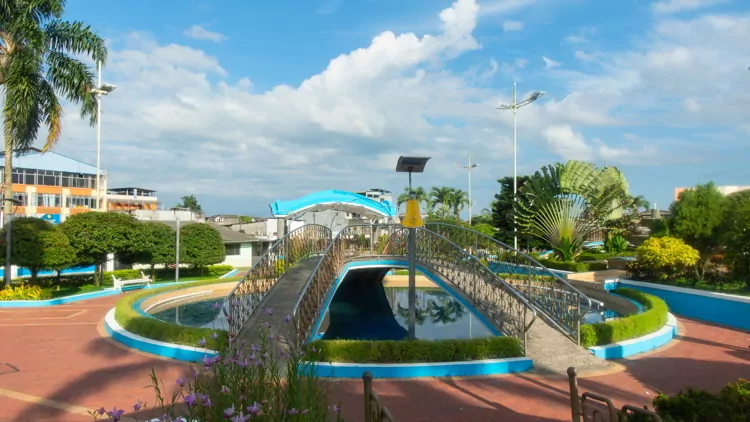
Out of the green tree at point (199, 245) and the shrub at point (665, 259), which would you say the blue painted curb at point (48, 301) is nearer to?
the green tree at point (199, 245)

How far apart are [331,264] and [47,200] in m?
48.3

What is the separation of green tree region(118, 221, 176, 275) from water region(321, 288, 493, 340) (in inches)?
425

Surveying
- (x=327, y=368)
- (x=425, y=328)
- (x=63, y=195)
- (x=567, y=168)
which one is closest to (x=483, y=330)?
(x=425, y=328)

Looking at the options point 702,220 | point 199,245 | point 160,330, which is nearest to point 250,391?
point 160,330

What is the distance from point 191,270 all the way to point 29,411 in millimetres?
23529

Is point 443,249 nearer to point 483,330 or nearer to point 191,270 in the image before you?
point 483,330

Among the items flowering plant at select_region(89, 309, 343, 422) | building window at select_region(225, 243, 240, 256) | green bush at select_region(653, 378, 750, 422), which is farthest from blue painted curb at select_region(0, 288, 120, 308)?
green bush at select_region(653, 378, 750, 422)

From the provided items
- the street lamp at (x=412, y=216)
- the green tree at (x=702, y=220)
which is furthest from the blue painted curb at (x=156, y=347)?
the green tree at (x=702, y=220)

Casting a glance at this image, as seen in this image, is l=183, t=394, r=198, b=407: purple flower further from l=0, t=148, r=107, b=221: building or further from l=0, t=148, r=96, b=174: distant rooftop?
l=0, t=148, r=96, b=174: distant rooftop

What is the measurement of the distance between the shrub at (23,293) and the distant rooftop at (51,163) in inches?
1389

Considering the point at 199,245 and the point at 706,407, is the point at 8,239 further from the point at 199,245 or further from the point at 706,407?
the point at 706,407

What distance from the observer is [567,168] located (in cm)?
2942

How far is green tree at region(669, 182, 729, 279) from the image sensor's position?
18.2 m

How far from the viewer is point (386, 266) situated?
58.3 ft
